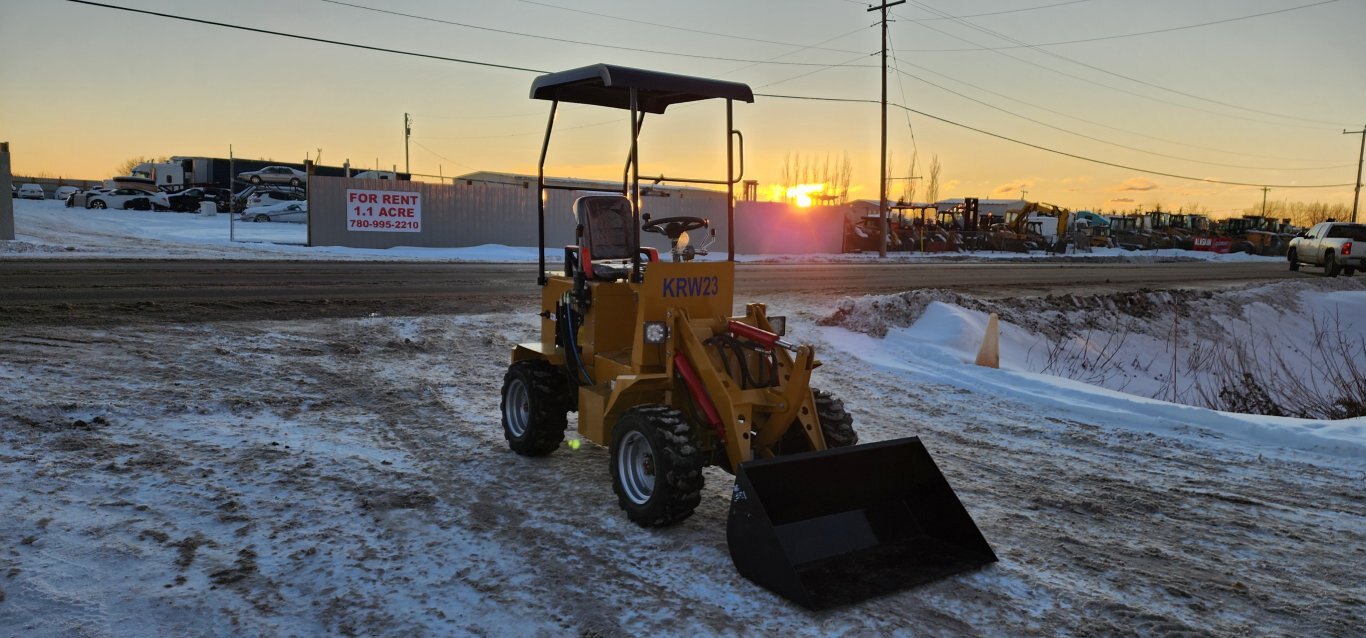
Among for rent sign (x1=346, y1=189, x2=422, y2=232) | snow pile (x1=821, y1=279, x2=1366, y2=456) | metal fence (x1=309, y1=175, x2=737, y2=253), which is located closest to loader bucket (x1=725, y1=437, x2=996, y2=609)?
snow pile (x1=821, y1=279, x2=1366, y2=456)

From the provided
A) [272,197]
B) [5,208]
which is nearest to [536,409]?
[5,208]

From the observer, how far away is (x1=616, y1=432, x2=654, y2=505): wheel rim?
477 cm

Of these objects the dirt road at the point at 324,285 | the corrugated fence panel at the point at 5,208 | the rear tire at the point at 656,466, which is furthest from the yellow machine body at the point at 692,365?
the corrugated fence panel at the point at 5,208

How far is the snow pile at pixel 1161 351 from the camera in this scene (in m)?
8.30

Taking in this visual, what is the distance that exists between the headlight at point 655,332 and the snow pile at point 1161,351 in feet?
16.4

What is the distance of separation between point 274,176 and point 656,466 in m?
51.4

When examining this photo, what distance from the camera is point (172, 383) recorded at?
7.43 meters

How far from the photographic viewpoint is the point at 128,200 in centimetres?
4228

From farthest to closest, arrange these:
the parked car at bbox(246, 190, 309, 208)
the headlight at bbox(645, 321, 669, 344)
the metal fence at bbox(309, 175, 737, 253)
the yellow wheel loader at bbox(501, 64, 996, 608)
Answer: the parked car at bbox(246, 190, 309, 208), the metal fence at bbox(309, 175, 737, 253), the headlight at bbox(645, 321, 669, 344), the yellow wheel loader at bbox(501, 64, 996, 608)

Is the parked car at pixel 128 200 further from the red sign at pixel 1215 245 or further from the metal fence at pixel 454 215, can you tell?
the red sign at pixel 1215 245

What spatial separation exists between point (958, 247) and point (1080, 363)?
102ft

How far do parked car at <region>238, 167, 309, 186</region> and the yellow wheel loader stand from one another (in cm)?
4798

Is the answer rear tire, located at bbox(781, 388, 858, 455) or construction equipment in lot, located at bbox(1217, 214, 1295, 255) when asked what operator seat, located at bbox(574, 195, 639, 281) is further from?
construction equipment in lot, located at bbox(1217, 214, 1295, 255)

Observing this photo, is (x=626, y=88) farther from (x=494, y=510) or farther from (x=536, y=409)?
(x=494, y=510)
